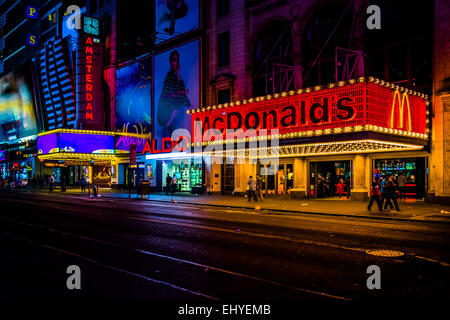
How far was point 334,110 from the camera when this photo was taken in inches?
817

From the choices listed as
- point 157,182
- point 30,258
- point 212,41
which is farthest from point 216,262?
point 157,182

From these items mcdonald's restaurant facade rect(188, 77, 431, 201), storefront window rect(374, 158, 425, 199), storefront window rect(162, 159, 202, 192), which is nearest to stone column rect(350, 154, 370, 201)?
mcdonald's restaurant facade rect(188, 77, 431, 201)

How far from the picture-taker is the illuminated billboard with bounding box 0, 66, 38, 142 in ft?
199

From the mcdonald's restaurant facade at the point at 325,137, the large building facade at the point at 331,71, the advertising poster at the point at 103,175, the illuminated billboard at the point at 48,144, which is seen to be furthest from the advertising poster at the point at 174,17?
the advertising poster at the point at 103,175

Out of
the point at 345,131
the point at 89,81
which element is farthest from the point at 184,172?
the point at 345,131

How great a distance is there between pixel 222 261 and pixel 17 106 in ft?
215

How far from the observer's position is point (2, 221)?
601 inches

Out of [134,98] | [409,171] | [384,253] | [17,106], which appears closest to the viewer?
[384,253]

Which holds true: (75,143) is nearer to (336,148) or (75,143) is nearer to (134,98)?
(134,98)

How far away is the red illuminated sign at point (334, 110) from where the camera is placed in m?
19.6

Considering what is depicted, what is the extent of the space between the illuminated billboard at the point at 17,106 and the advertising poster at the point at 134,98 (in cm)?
2280

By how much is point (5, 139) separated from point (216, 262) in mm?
→ 74429

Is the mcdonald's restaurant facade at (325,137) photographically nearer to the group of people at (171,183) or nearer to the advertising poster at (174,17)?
the group of people at (171,183)

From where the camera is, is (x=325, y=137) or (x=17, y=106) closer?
(x=325, y=137)
